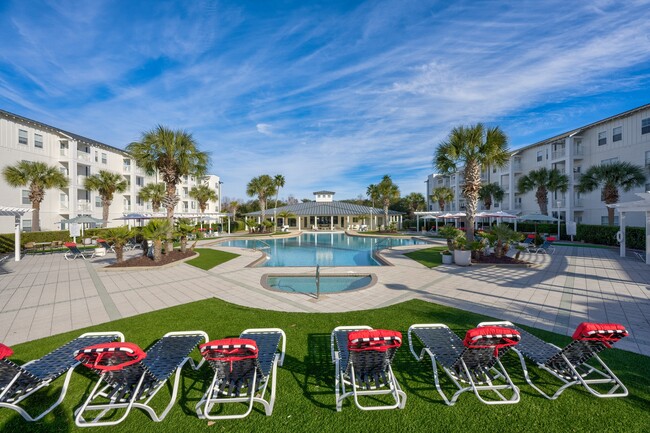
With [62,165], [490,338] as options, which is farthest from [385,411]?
[62,165]

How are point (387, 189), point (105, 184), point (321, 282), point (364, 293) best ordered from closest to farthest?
point (364, 293), point (321, 282), point (105, 184), point (387, 189)

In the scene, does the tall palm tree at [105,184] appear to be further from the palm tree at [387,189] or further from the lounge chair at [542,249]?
the lounge chair at [542,249]

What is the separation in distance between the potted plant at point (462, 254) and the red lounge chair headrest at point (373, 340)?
10.6 m

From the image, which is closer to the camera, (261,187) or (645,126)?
(645,126)

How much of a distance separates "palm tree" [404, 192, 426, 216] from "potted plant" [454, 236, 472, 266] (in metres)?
39.3

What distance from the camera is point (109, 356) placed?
288cm

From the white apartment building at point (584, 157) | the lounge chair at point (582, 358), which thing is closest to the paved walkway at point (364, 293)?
the lounge chair at point (582, 358)

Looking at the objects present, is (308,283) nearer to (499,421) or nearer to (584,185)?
(499,421)

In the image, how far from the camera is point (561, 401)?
10.7 feet

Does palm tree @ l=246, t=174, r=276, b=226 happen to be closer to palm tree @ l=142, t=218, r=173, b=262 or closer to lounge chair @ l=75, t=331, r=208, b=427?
palm tree @ l=142, t=218, r=173, b=262

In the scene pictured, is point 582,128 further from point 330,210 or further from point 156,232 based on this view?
point 156,232

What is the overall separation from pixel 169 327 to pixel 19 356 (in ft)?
6.90

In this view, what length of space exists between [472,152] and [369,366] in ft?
44.7

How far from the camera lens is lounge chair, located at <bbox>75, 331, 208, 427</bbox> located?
2830 mm
